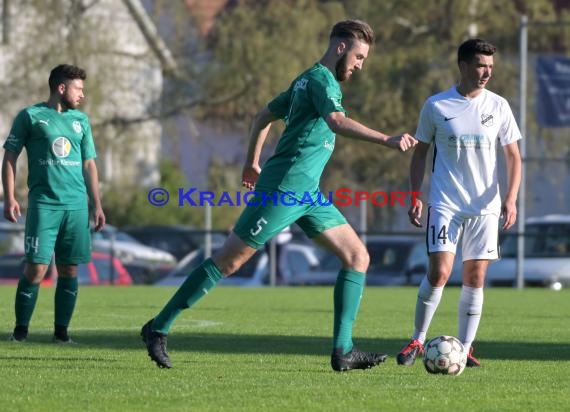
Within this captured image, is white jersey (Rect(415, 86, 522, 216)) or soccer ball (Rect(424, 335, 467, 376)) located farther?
white jersey (Rect(415, 86, 522, 216))

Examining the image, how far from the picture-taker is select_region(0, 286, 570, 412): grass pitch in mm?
7656

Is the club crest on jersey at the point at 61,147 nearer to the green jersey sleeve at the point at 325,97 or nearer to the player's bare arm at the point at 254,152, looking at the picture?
the player's bare arm at the point at 254,152

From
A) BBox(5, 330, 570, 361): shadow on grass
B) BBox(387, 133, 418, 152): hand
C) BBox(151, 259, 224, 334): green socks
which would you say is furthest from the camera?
BBox(5, 330, 570, 361): shadow on grass

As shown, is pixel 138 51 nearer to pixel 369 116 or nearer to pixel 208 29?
pixel 208 29

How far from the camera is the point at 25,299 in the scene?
11.6m

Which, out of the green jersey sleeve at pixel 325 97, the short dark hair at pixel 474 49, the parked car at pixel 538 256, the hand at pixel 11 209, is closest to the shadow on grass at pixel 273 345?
the hand at pixel 11 209

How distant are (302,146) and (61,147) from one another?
123 inches

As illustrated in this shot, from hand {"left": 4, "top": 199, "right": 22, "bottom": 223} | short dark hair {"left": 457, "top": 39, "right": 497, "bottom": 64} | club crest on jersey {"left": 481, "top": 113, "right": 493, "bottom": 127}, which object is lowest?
hand {"left": 4, "top": 199, "right": 22, "bottom": 223}

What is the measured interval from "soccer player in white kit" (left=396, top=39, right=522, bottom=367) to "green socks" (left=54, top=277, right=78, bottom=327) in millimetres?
2991

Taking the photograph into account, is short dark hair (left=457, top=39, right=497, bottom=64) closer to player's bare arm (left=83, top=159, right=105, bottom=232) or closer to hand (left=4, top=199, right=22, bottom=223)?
player's bare arm (left=83, top=159, right=105, bottom=232)

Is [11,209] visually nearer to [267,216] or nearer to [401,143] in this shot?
[267,216]

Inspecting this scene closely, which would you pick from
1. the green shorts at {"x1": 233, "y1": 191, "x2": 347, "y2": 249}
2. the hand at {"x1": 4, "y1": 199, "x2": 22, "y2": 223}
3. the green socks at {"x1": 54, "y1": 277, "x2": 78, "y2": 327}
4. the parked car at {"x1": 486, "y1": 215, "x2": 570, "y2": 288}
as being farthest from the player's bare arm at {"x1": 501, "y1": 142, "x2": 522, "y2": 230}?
the parked car at {"x1": 486, "y1": 215, "x2": 570, "y2": 288}

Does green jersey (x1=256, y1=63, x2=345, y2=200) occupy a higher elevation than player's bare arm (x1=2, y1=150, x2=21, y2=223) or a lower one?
higher

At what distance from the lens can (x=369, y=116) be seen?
3919 cm
